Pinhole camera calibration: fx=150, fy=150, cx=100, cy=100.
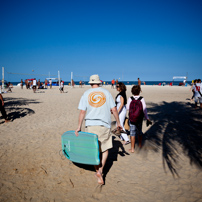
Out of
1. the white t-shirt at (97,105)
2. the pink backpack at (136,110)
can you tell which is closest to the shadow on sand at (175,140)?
the pink backpack at (136,110)

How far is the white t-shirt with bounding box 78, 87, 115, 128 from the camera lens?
9.23 ft

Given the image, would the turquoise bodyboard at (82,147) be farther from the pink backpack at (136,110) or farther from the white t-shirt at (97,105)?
the pink backpack at (136,110)

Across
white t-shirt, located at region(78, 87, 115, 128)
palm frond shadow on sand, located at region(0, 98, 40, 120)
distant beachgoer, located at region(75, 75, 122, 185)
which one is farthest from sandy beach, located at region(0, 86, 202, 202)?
palm frond shadow on sand, located at region(0, 98, 40, 120)

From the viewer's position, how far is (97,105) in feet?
9.21

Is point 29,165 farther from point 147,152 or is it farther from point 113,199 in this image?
point 147,152

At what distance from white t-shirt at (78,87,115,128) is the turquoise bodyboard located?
29 cm

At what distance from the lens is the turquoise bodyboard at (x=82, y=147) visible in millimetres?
2750

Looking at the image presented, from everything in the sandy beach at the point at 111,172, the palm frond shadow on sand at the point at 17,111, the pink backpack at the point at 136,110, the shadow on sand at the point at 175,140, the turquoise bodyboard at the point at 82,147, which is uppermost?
the pink backpack at the point at 136,110

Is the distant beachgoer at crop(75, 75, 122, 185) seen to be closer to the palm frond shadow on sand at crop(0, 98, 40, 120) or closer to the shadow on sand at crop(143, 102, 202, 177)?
the shadow on sand at crop(143, 102, 202, 177)

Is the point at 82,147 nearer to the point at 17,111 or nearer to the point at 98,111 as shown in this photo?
the point at 98,111

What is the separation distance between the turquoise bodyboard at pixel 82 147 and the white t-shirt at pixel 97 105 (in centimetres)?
29

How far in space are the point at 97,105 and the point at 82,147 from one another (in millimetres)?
871

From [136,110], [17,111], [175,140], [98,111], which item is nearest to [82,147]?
[98,111]

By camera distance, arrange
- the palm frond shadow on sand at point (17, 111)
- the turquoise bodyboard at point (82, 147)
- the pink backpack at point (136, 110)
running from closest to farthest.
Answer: the turquoise bodyboard at point (82, 147) < the pink backpack at point (136, 110) < the palm frond shadow on sand at point (17, 111)
